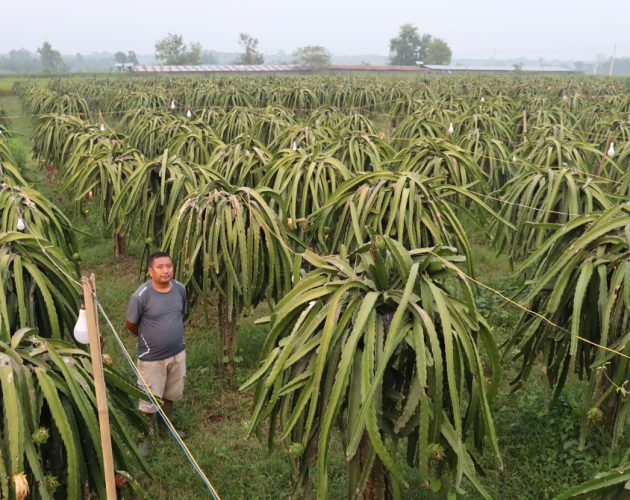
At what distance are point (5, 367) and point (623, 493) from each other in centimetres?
217

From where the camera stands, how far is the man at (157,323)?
3771 mm

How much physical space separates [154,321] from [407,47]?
296ft

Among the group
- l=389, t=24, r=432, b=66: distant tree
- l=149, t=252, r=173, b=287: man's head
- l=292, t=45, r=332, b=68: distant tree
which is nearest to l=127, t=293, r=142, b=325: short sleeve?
l=149, t=252, r=173, b=287: man's head

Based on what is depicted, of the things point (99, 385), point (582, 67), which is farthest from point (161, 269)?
point (582, 67)

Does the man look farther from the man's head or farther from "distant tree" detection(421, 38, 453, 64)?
"distant tree" detection(421, 38, 453, 64)

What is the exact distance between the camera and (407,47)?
86.6 meters

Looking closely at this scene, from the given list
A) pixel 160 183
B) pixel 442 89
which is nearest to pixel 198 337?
pixel 160 183

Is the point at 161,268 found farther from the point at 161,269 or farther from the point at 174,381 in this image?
the point at 174,381

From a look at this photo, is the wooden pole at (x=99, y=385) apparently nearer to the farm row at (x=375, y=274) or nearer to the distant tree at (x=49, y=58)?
the farm row at (x=375, y=274)

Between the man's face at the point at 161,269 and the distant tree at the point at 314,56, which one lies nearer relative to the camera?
the man's face at the point at 161,269

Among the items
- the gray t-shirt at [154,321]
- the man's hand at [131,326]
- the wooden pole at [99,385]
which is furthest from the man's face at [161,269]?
the wooden pole at [99,385]

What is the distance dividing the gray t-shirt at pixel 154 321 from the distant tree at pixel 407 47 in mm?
87887

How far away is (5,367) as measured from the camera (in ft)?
6.33

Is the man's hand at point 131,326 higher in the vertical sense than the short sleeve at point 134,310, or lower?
lower
